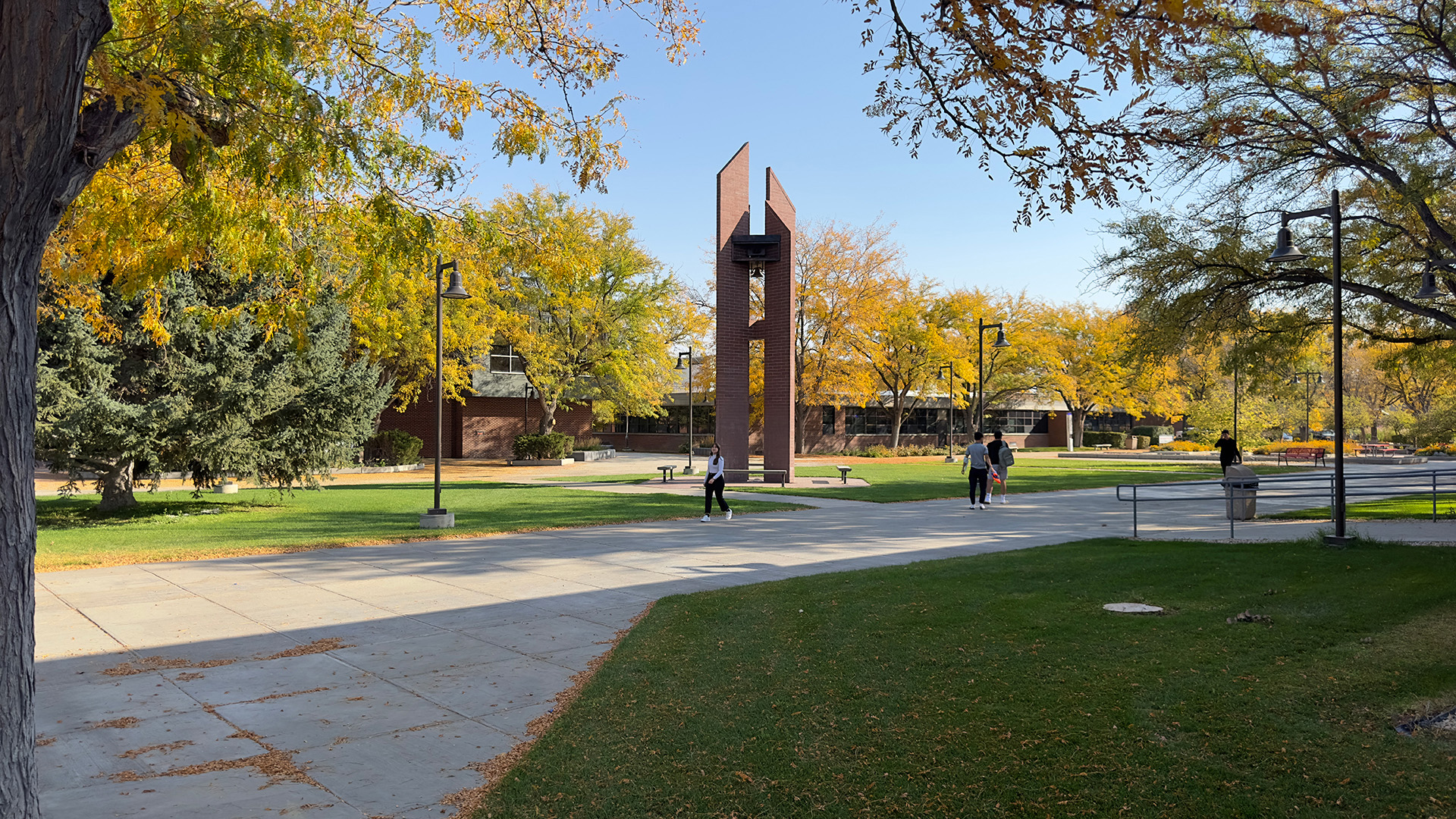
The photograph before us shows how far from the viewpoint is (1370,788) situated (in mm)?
4449

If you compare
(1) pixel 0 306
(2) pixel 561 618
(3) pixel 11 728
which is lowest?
(2) pixel 561 618

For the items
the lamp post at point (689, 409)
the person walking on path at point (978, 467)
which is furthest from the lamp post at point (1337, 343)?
the lamp post at point (689, 409)

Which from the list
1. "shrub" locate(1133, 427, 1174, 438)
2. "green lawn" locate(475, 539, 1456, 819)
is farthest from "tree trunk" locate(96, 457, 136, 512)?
"shrub" locate(1133, 427, 1174, 438)

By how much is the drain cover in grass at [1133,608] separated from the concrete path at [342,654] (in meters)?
4.11

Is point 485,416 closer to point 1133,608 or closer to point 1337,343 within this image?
point 1337,343

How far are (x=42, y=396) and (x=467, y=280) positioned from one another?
15.9 meters

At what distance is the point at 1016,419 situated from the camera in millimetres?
76500

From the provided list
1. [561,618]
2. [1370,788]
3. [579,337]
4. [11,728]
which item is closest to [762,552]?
A: [561,618]

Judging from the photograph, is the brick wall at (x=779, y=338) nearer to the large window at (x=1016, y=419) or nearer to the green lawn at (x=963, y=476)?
the green lawn at (x=963, y=476)

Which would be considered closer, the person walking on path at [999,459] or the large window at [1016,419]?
the person walking on path at [999,459]

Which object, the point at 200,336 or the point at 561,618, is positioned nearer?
the point at 561,618

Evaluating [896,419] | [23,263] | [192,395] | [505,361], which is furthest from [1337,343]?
[896,419]

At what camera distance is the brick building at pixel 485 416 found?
46656 millimetres

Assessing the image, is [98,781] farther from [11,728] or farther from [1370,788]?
[1370,788]
